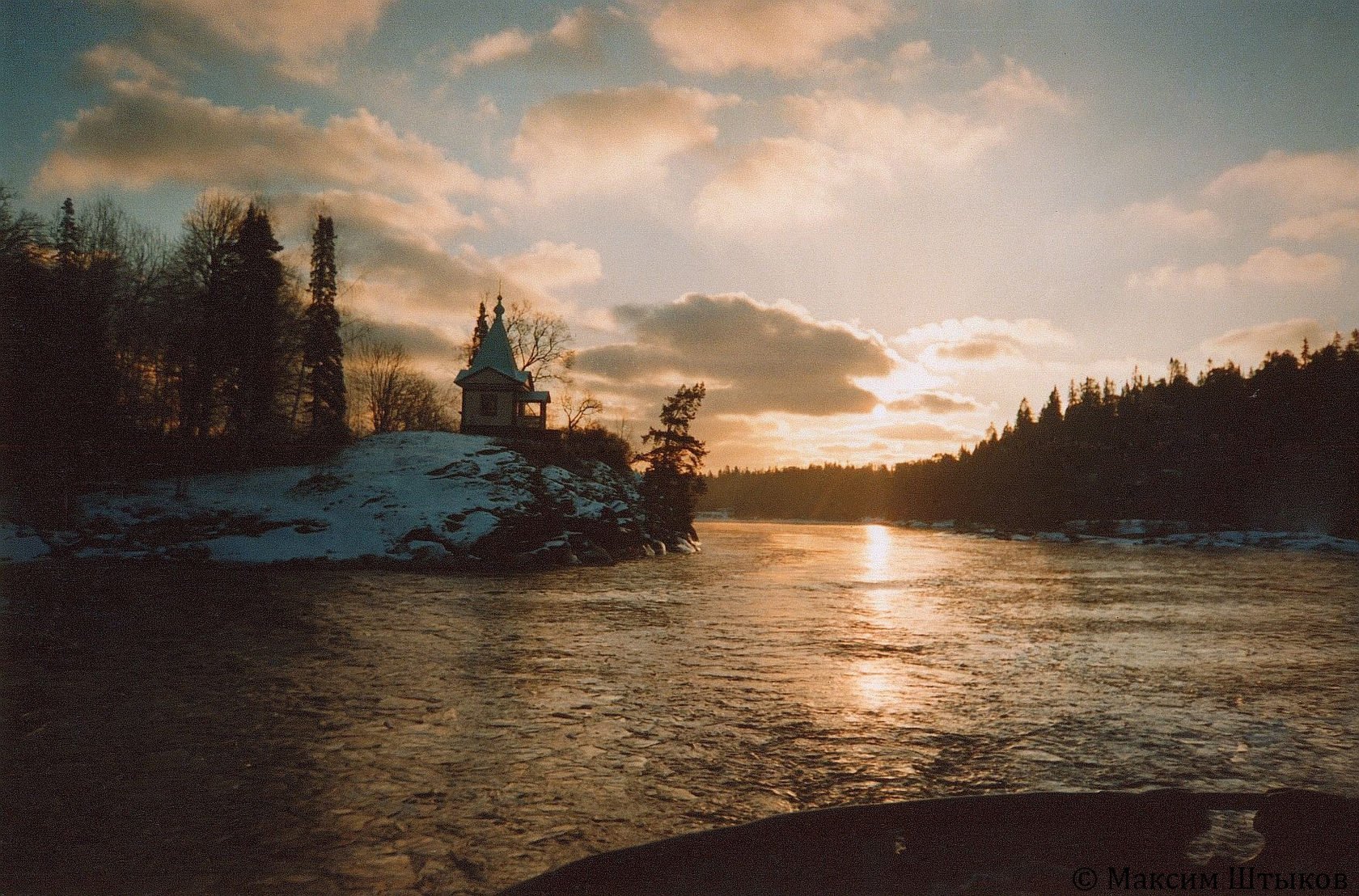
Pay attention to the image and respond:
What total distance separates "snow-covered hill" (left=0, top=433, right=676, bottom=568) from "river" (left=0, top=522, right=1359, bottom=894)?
36.8 feet

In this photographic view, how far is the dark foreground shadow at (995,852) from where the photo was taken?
4.33m

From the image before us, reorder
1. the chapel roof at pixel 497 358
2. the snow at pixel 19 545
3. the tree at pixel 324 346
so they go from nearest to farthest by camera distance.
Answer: the snow at pixel 19 545 → the tree at pixel 324 346 → the chapel roof at pixel 497 358

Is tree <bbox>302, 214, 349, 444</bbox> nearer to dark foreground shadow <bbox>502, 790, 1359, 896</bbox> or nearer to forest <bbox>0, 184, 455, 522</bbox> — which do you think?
forest <bbox>0, 184, 455, 522</bbox>

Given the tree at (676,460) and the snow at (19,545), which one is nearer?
the snow at (19,545)

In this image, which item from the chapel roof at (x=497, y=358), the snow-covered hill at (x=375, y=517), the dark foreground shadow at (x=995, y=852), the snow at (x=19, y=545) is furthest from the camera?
the chapel roof at (x=497, y=358)

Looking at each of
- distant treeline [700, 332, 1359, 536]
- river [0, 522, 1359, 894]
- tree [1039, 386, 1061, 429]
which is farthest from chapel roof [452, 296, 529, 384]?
tree [1039, 386, 1061, 429]

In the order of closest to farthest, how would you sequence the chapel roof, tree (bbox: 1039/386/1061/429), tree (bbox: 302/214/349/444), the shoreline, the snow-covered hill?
the snow-covered hill
tree (bbox: 302/214/349/444)
the chapel roof
the shoreline
tree (bbox: 1039/386/1061/429)

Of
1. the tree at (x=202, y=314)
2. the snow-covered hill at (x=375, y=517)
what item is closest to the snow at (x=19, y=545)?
the snow-covered hill at (x=375, y=517)

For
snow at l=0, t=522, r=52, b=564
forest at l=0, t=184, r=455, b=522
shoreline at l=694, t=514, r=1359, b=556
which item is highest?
forest at l=0, t=184, r=455, b=522

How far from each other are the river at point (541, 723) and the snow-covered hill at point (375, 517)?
11.2 meters

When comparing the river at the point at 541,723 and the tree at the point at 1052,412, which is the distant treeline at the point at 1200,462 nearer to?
the tree at the point at 1052,412

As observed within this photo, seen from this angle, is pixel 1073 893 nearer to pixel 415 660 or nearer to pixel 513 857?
pixel 513 857

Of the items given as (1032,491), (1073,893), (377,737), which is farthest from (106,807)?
(1032,491)

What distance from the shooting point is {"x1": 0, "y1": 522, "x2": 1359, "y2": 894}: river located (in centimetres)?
478
